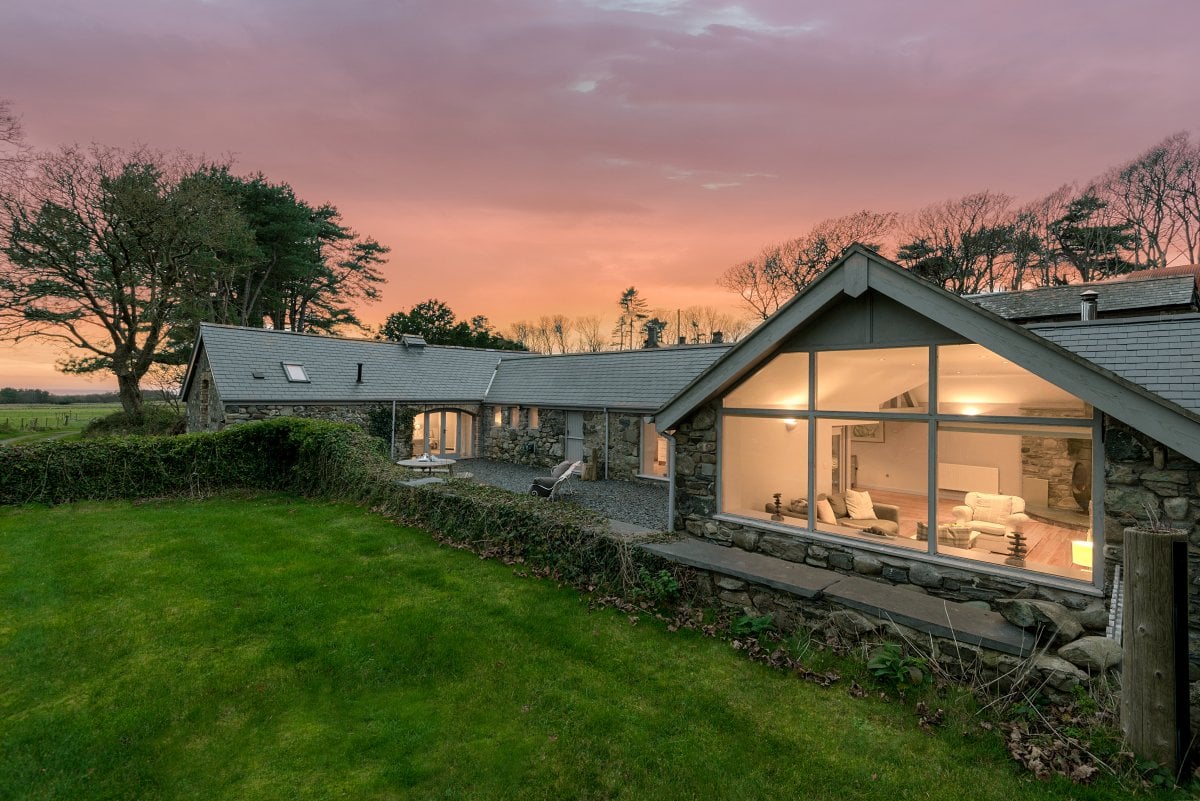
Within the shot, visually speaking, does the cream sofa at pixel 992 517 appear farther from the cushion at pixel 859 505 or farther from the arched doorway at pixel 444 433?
the arched doorway at pixel 444 433

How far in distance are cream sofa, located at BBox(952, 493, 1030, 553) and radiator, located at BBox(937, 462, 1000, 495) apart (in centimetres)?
7

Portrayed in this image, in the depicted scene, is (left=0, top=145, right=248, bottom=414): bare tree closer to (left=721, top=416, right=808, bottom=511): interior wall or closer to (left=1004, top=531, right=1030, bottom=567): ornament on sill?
(left=721, top=416, right=808, bottom=511): interior wall

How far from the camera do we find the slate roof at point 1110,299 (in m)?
14.3

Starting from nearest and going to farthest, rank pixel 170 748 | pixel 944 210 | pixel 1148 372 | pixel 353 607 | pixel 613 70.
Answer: pixel 170 748 → pixel 1148 372 → pixel 353 607 → pixel 613 70 → pixel 944 210

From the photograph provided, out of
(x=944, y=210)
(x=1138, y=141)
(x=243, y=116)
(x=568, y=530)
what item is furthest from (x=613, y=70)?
(x=1138, y=141)

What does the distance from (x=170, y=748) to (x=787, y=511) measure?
21.1ft

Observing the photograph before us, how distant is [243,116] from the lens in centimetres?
1577

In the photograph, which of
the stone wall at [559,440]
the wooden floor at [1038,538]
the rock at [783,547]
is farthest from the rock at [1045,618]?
the stone wall at [559,440]

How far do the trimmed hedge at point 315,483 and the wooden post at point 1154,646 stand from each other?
4526 mm

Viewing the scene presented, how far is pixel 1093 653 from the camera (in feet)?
12.9

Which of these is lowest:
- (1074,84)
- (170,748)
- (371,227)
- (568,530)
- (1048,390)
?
(170,748)

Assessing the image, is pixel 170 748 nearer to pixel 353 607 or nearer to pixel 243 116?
pixel 353 607

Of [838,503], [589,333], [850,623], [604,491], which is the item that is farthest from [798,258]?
[850,623]

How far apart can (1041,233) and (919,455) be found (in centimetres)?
3204
